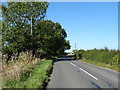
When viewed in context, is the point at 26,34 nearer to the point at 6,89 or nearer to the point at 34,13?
the point at 34,13

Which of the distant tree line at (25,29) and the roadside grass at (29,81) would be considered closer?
the roadside grass at (29,81)

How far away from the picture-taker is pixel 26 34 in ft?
120

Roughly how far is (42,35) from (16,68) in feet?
88.8

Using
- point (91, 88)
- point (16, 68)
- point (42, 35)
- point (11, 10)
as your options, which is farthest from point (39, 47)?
point (91, 88)

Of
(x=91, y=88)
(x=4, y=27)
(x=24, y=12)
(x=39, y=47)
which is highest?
(x=24, y=12)

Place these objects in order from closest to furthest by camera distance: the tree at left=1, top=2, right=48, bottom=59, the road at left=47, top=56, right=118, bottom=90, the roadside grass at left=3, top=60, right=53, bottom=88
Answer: the roadside grass at left=3, top=60, right=53, bottom=88, the road at left=47, top=56, right=118, bottom=90, the tree at left=1, top=2, right=48, bottom=59

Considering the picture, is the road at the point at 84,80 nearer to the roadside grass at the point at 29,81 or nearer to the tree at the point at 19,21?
the roadside grass at the point at 29,81

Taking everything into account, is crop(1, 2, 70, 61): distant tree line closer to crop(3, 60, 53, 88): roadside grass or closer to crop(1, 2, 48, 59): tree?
crop(1, 2, 48, 59): tree

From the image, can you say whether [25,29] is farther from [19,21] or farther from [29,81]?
[29,81]

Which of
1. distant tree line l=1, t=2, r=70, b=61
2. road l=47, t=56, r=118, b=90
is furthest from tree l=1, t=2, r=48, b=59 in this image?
road l=47, t=56, r=118, b=90

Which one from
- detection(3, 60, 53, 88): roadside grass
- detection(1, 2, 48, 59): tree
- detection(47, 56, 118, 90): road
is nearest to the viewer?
detection(3, 60, 53, 88): roadside grass

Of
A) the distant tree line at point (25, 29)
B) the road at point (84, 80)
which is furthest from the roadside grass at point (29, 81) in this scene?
the distant tree line at point (25, 29)

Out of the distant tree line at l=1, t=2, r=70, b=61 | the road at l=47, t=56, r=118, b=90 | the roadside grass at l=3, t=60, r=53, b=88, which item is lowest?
the road at l=47, t=56, r=118, b=90

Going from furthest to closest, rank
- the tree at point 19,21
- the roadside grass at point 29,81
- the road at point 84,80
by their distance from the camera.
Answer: the tree at point 19,21, the road at point 84,80, the roadside grass at point 29,81
